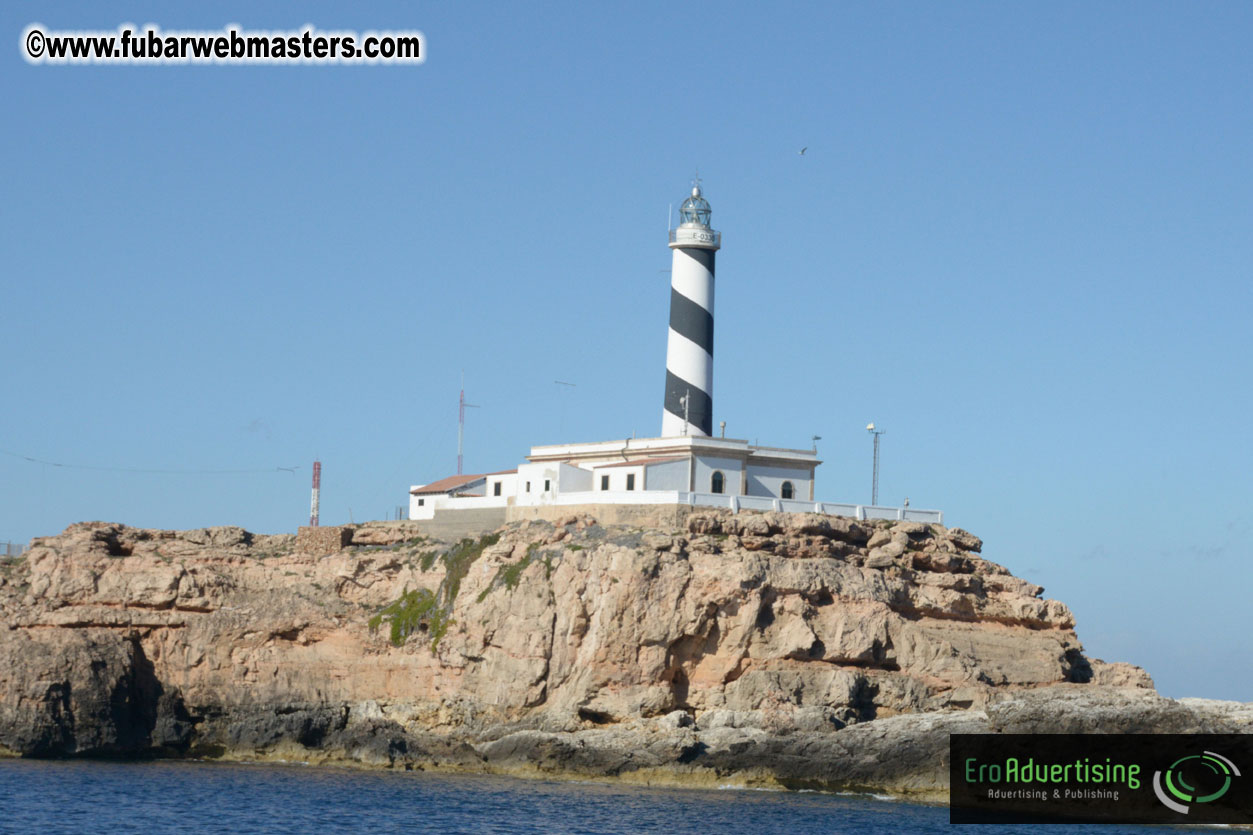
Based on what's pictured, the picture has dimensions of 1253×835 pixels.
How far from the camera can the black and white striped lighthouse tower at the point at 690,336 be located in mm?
52812

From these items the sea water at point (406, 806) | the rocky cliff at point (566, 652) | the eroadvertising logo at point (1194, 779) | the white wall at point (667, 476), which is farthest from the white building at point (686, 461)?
the eroadvertising logo at point (1194, 779)

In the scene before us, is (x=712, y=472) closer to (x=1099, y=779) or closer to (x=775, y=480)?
(x=775, y=480)

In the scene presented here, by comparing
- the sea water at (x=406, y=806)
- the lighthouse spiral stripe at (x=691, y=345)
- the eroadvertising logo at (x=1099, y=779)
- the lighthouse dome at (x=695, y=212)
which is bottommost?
the sea water at (x=406, y=806)

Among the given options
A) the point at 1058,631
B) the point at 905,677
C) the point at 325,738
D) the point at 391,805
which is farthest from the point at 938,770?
the point at 325,738

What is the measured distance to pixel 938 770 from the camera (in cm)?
4150

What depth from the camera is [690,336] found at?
174 feet

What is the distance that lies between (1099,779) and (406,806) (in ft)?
49.3

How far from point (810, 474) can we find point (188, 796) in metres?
20.0

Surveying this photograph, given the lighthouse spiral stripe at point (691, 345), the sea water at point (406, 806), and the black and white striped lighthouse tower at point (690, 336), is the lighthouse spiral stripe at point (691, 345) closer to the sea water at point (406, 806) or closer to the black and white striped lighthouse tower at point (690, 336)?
the black and white striped lighthouse tower at point (690, 336)

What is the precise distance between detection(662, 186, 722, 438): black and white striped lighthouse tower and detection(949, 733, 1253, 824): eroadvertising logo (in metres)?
14.6

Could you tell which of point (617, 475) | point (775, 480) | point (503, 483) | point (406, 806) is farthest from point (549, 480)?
point (406, 806)

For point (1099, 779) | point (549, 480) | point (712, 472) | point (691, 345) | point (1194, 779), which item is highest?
point (691, 345)

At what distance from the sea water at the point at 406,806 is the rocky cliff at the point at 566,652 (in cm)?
166

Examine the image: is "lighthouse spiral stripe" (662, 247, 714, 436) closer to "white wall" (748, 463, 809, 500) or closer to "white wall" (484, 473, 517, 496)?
"white wall" (748, 463, 809, 500)
